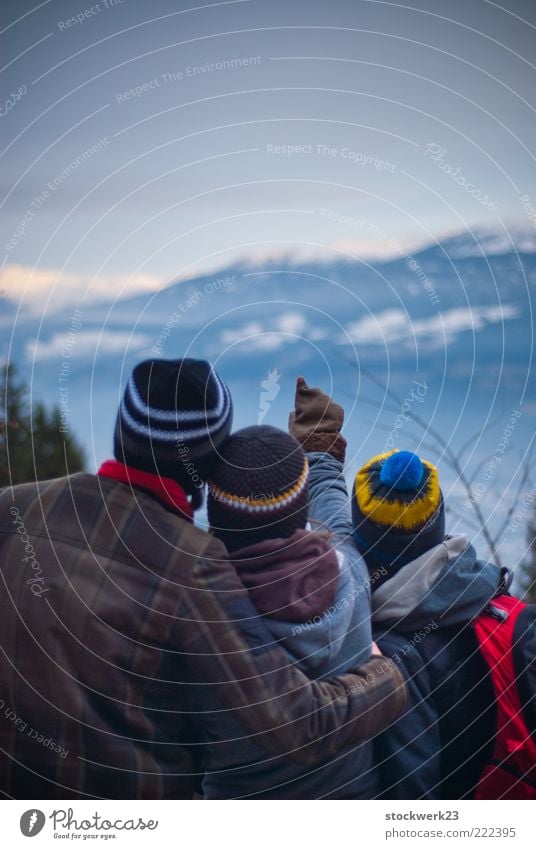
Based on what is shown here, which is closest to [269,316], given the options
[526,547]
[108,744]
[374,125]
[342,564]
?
[374,125]

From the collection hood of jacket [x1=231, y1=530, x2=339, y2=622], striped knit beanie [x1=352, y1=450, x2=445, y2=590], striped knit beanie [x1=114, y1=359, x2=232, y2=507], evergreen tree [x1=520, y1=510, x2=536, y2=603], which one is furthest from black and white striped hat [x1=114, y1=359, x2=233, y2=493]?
evergreen tree [x1=520, y1=510, x2=536, y2=603]

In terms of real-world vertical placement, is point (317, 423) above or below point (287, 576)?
above

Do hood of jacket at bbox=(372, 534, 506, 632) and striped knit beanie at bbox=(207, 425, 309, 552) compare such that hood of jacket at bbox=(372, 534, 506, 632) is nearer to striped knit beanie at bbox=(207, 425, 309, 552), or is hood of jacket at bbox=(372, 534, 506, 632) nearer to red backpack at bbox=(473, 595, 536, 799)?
red backpack at bbox=(473, 595, 536, 799)

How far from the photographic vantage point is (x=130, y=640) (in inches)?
49.4

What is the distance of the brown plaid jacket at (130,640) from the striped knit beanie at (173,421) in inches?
2.4

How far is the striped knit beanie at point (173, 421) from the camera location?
1217 millimetres

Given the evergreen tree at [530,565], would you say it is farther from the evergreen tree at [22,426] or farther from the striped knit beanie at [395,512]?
the evergreen tree at [22,426]

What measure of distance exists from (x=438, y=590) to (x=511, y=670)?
0.54ft

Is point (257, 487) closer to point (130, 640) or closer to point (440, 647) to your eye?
point (130, 640)

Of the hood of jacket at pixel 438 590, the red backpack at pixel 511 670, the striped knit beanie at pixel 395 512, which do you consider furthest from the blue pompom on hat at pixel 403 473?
the red backpack at pixel 511 670

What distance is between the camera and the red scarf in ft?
4.09

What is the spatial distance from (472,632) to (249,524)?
421 millimetres

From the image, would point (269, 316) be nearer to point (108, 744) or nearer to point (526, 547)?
point (526, 547)

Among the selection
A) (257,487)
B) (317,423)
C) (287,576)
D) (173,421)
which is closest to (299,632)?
(287,576)
